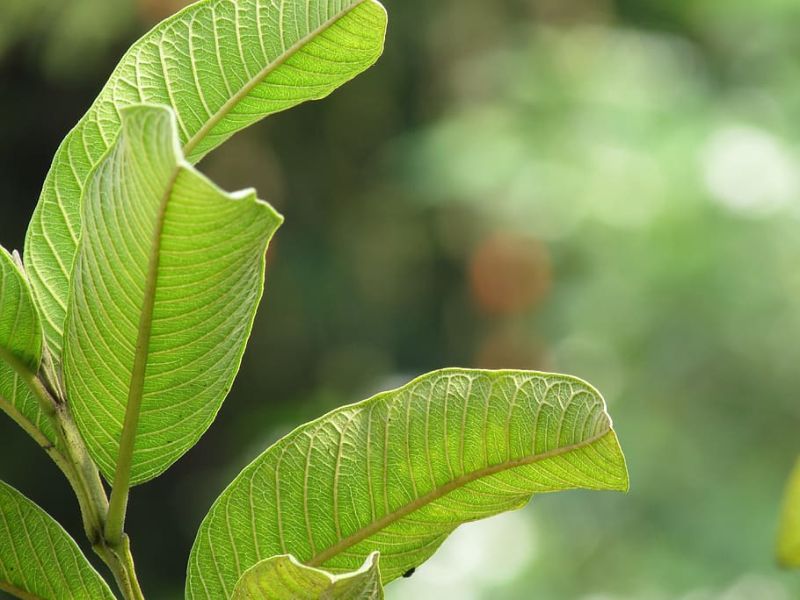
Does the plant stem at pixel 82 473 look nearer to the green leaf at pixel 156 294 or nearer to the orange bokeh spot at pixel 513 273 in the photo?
the green leaf at pixel 156 294

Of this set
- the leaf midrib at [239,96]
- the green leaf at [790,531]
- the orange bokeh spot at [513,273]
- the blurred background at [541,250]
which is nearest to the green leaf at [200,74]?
the leaf midrib at [239,96]

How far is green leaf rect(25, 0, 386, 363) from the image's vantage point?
0.41m

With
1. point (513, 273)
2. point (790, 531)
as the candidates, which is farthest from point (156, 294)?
point (513, 273)

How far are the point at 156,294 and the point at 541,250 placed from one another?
3.06 m

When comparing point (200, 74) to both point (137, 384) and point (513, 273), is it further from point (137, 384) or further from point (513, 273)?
point (513, 273)

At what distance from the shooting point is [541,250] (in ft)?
11.0

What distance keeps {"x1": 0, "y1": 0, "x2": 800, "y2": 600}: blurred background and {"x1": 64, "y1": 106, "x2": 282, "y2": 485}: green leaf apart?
211 centimetres

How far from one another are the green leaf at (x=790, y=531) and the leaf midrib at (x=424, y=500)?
0.57 feet

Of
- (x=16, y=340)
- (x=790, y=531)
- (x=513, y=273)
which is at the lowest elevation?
(x=513, y=273)

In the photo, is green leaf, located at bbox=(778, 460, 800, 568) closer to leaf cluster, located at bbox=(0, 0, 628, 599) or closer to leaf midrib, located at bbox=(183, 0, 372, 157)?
leaf cluster, located at bbox=(0, 0, 628, 599)

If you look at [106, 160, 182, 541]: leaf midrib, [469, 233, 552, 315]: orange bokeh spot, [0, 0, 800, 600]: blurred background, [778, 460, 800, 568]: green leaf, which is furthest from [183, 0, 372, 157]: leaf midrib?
[469, 233, 552, 315]: orange bokeh spot

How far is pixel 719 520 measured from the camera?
279 centimetres

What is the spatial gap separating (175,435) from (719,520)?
2.65 metres

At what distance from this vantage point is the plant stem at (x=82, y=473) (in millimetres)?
367
